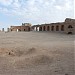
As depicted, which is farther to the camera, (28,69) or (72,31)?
(72,31)

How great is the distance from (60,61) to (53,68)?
2.00 meters

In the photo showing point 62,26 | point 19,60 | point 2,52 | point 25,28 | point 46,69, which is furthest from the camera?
point 25,28

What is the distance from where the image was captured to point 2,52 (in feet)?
58.3

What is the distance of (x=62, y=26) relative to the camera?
5575 cm

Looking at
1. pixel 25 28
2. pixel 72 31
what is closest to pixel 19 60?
pixel 72 31

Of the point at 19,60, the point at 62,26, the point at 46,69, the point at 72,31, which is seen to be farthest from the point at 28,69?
the point at 62,26

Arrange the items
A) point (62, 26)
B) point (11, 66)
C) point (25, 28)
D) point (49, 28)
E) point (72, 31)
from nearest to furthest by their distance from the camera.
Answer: point (11, 66)
point (72, 31)
point (62, 26)
point (49, 28)
point (25, 28)

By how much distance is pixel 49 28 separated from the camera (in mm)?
59688

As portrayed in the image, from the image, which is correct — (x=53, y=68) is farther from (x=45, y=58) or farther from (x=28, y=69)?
(x=45, y=58)

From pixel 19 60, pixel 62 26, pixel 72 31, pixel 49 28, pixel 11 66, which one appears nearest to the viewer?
pixel 11 66

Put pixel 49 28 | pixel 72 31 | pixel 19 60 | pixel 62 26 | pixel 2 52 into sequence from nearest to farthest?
pixel 19 60 → pixel 2 52 → pixel 72 31 → pixel 62 26 → pixel 49 28

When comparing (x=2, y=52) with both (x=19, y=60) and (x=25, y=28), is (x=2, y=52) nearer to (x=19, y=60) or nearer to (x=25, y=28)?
(x=19, y=60)

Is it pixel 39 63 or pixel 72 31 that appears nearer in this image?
pixel 39 63

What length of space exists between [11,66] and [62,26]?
43094 millimetres
